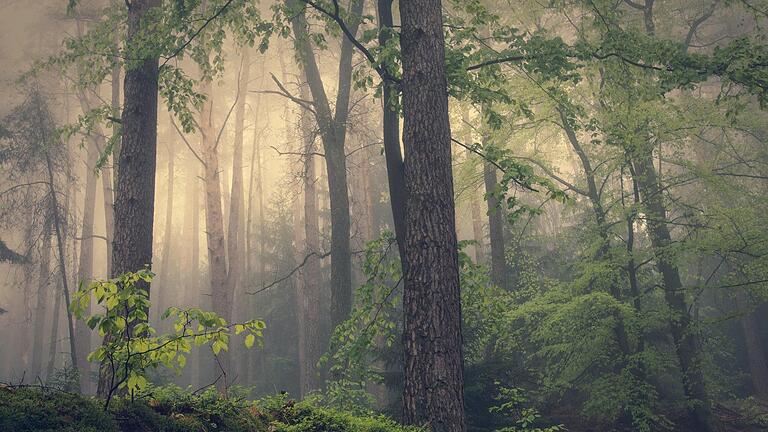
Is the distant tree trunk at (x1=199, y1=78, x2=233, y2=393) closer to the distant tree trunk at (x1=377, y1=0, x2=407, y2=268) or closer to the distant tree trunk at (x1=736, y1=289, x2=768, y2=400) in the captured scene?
the distant tree trunk at (x1=377, y1=0, x2=407, y2=268)

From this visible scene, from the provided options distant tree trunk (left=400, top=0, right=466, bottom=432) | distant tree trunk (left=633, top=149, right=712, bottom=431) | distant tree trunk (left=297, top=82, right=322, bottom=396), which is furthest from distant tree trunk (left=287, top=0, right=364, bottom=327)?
distant tree trunk (left=633, top=149, right=712, bottom=431)

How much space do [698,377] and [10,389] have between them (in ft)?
41.4

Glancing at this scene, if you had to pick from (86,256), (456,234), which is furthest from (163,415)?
(86,256)

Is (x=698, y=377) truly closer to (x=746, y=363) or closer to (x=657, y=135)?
(x=657, y=135)

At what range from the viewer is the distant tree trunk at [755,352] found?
17062 millimetres

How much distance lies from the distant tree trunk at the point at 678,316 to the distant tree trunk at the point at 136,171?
9.54 m

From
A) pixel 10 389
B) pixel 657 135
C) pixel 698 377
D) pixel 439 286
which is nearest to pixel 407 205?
pixel 439 286

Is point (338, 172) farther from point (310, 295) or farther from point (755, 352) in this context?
point (755, 352)

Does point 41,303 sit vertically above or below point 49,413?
above

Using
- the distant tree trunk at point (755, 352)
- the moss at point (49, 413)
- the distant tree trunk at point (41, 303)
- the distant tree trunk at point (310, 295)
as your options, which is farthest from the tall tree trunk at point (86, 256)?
the distant tree trunk at point (755, 352)

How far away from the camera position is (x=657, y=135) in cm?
1080

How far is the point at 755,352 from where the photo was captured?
17.2 metres

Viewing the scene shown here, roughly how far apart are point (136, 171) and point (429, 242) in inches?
179

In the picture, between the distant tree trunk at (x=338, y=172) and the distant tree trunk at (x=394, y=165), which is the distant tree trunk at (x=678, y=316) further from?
the distant tree trunk at (x=338, y=172)
